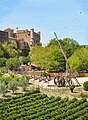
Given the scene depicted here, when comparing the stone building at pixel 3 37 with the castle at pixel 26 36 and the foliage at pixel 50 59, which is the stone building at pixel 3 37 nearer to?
the castle at pixel 26 36

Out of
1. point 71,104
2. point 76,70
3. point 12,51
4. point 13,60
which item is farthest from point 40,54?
point 71,104

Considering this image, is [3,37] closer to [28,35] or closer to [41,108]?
[28,35]

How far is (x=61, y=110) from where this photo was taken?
2952 cm

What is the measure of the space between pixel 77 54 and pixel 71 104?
3704 centimetres

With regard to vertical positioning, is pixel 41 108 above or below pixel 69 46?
below

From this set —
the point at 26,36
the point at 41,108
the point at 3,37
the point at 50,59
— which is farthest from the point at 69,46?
the point at 41,108

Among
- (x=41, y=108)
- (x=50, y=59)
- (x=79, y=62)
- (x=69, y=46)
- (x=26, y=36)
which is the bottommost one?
(x=41, y=108)

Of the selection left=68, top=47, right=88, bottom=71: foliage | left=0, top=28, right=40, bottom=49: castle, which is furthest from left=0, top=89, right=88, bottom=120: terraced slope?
left=0, top=28, right=40, bottom=49: castle

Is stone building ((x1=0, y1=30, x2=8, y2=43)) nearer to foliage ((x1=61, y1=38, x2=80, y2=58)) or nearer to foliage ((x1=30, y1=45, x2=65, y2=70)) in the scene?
foliage ((x1=61, y1=38, x2=80, y2=58))

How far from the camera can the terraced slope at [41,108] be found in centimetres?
2800

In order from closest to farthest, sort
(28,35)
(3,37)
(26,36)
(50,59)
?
1. (50,59)
2. (3,37)
3. (26,36)
4. (28,35)

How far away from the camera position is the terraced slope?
91.9 feet

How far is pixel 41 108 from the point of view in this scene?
101 ft

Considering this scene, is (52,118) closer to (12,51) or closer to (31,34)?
(12,51)
